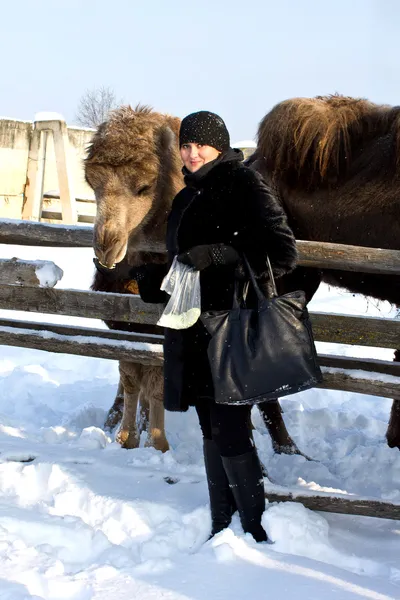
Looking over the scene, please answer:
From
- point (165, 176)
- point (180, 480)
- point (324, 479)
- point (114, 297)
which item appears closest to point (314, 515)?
point (180, 480)

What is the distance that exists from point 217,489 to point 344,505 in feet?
2.60

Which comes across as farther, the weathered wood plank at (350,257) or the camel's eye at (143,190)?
the camel's eye at (143,190)

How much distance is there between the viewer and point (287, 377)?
9.64 feet

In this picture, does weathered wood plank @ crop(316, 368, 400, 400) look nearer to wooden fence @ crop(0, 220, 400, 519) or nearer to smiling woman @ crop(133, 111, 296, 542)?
wooden fence @ crop(0, 220, 400, 519)

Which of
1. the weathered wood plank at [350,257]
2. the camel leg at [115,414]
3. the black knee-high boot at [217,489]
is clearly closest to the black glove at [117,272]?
the camel leg at [115,414]

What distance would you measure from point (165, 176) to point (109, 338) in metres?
1.16

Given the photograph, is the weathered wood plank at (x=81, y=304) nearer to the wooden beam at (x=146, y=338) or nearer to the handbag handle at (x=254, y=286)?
the wooden beam at (x=146, y=338)

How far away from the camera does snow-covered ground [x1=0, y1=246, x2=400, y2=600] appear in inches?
112

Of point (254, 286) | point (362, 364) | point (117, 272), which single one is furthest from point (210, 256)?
point (117, 272)

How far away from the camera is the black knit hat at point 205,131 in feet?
10.4

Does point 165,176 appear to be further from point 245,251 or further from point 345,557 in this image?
point 345,557

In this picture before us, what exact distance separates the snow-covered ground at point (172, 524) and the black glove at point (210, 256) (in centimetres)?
125

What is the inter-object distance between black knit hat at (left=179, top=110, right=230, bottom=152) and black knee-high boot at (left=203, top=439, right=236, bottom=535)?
1432 millimetres

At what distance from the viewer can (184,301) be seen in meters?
3.14
